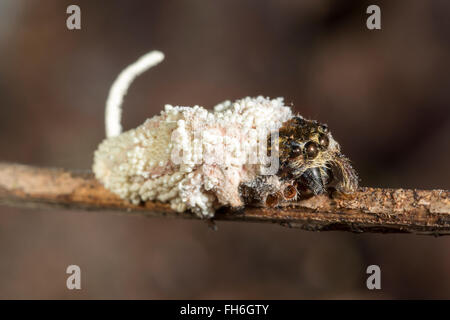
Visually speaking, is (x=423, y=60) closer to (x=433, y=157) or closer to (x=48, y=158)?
(x=433, y=157)

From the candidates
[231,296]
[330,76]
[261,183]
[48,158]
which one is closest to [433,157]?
[330,76]

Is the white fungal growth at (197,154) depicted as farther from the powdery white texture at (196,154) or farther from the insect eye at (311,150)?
the insect eye at (311,150)

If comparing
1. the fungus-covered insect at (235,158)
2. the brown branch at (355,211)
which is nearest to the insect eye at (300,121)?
the fungus-covered insect at (235,158)

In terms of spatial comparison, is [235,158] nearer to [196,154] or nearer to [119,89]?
[196,154]

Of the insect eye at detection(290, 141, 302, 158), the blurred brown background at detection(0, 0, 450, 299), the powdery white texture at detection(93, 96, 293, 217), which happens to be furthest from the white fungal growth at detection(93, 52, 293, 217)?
the blurred brown background at detection(0, 0, 450, 299)

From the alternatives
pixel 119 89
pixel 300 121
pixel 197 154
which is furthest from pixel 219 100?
pixel 197 154

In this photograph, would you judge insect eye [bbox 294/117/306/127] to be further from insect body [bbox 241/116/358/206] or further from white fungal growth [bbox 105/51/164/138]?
white fungal growth [bbox 105/51/164/138]

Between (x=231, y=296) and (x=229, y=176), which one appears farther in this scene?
(x=231, y=296)
